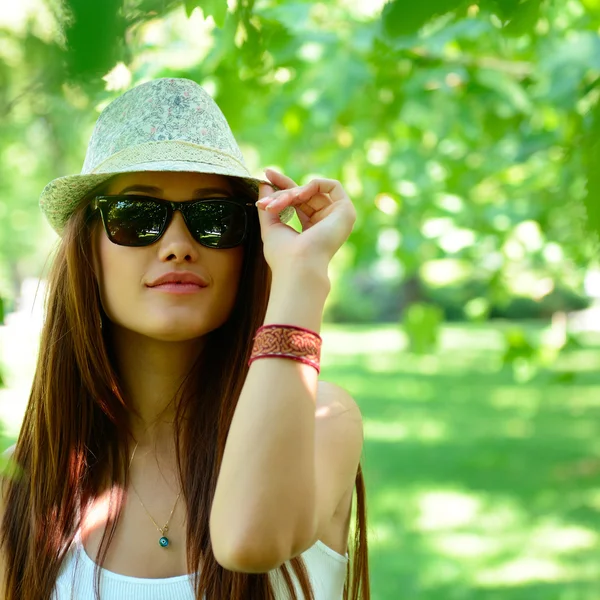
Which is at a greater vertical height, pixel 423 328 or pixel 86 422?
pixel 423 328

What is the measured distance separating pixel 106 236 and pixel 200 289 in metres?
0.22

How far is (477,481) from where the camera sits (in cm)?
775

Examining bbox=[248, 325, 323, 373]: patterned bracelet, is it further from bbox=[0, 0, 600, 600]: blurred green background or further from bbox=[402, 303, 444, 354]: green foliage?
bbox=[402, 303, 444, 354]: green foliage

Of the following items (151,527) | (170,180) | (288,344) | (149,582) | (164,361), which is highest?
(170,180)

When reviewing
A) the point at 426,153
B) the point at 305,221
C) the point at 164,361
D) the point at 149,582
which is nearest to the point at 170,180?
the point at 305,221

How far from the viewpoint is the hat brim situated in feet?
5.79

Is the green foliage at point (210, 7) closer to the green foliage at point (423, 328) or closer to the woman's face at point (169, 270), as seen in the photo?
the woman's face at point (169, 270)

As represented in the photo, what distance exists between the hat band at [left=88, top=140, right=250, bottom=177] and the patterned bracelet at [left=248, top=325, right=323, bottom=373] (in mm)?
438

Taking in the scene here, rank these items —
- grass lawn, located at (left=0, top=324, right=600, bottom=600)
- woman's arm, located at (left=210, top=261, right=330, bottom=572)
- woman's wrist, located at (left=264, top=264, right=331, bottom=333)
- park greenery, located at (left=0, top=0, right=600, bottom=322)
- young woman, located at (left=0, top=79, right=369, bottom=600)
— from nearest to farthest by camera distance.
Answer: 1. woman's arm, located at (left=210, top=261, right=330, bottom=572)
2. woman's wrist, located at (left=264, top=264, right=331, bottom=333)
3. young woman, located at (left=0, top=79, right=369, bottom=600)
4. park greenery, located at (left=0, top=0, right=600, bottom=322)
5. grass lawn, located at (left=0, top=324, right=600, bottom=600)

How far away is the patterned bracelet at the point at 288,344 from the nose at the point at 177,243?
0.29m

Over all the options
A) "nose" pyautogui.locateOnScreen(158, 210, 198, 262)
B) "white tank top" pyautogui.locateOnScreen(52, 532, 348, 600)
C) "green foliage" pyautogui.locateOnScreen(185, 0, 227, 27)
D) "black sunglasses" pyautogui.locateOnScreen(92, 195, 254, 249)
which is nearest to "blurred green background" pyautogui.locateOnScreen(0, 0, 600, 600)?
"green foliage" pyautogui.locateOnScreen(185, 0, 227, 27)

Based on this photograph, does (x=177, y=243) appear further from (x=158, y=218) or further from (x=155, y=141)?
(x=155, y=141)

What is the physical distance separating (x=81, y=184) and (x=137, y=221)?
0.20 metres

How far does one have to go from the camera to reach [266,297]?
195cm
